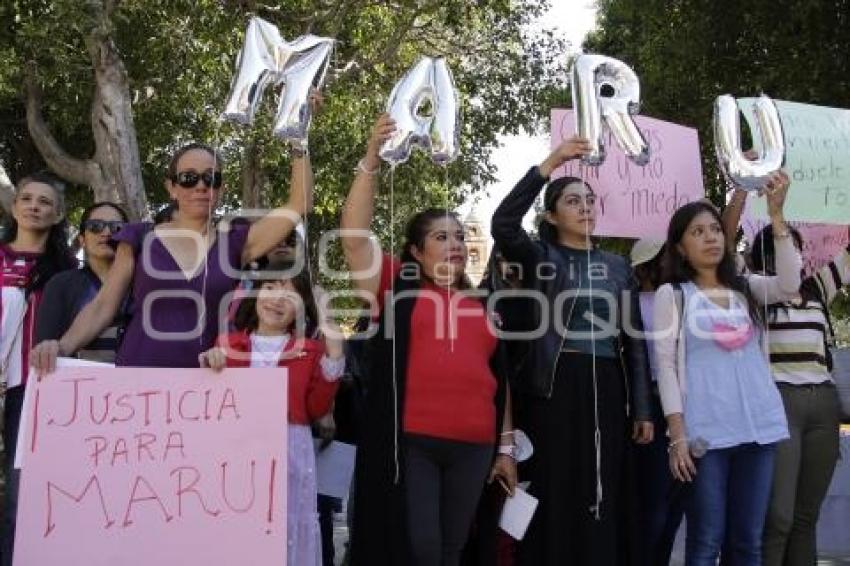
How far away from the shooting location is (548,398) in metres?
3.89

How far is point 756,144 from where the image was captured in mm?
4250

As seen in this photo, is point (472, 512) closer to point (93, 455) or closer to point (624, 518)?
point (624, 518)

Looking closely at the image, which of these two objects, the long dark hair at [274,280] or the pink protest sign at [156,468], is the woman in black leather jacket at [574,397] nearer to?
the long dark hair at [274,280]

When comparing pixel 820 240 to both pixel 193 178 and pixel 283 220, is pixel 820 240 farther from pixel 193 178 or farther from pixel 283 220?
pixel 193 178

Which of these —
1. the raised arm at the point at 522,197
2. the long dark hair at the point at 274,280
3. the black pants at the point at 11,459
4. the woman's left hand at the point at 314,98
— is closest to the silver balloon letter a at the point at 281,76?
the woman's left hand at the point at 314,98

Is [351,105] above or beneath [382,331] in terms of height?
above

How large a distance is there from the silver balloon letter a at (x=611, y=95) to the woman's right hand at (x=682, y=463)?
1.15m

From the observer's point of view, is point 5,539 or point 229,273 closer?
point 229,273

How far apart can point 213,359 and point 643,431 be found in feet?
5.49

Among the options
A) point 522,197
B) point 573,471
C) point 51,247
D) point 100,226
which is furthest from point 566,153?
point 51,247

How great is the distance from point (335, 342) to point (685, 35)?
704 centimetres

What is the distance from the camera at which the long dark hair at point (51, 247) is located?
168 inches

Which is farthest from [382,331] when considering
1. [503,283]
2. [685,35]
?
[685,35]

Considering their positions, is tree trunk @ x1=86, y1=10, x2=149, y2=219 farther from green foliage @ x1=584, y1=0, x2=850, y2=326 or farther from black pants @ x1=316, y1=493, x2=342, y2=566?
black pants @ x1=316, y1=493, x2=342, y2=566
